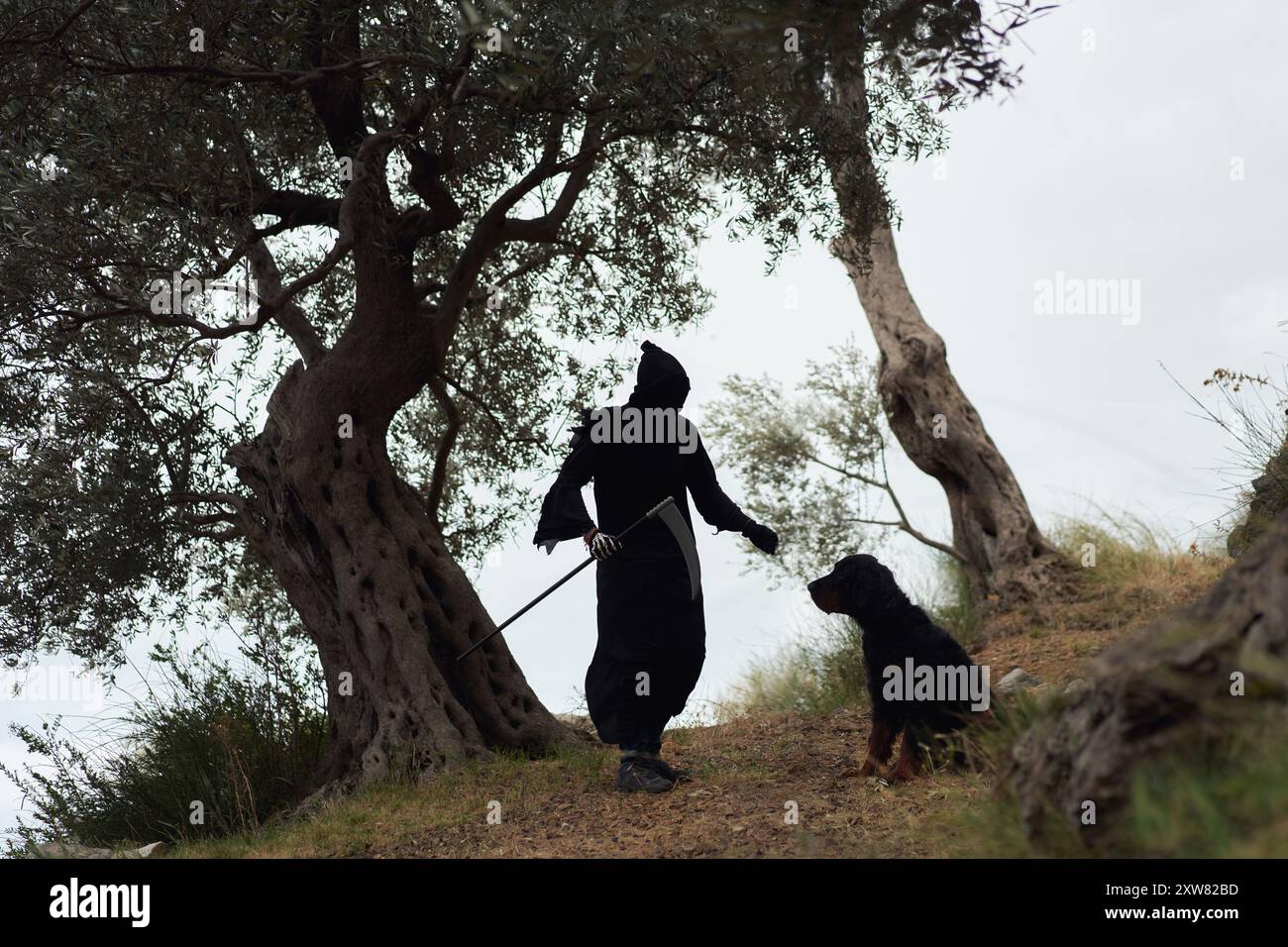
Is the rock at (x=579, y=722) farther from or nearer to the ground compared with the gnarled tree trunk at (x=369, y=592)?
nearer to the ground

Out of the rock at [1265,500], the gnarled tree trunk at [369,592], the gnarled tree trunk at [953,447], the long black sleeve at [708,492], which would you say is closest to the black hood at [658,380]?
the long black sleeve at [708,492]

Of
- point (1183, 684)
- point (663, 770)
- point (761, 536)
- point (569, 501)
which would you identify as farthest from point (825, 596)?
point (1183, 684)

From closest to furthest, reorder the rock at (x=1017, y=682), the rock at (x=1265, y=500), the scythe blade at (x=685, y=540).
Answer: the scythe blade at (x=685, y=540), the rock at (x=1017, y=682), the rock at (x=1265, y=500)

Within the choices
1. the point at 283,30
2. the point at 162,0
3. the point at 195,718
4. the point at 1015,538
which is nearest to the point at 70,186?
the point at 162,0

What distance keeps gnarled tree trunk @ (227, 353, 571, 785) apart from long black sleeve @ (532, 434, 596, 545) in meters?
1.97

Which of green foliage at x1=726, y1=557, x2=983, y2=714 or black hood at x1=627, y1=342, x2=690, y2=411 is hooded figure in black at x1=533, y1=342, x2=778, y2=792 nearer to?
black hood at x1=627, y1=342, x2=690, y2=411

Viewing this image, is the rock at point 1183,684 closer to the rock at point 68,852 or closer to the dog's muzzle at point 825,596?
the dog's muzzle at point 825,596

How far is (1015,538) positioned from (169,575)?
911cm

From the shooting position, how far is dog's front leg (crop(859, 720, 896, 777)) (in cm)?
659

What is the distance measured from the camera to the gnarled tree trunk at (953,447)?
1245 cm

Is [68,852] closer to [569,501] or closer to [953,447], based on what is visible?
[569,501]

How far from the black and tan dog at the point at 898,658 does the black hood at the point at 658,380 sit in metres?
1.66

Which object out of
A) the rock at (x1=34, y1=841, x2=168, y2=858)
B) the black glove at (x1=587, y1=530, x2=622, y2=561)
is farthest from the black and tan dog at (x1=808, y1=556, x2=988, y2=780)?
the rock at (x1=34, y1=841, x2=168, y2=858)
